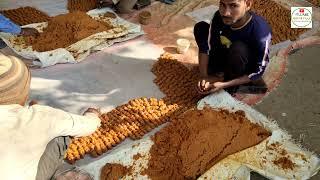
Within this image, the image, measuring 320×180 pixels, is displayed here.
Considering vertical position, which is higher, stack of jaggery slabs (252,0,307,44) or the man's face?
the man's face

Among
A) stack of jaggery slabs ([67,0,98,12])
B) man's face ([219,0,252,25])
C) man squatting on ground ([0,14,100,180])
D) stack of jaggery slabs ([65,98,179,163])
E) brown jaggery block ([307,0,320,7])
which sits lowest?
stack of jaggery slabs ([65,98,179,163])

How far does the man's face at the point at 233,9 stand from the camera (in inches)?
120

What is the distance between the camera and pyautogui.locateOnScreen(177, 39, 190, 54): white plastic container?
4.15m

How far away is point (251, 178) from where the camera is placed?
9.37 ft

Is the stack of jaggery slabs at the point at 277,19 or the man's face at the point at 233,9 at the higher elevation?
the man's face at the point at 233,9

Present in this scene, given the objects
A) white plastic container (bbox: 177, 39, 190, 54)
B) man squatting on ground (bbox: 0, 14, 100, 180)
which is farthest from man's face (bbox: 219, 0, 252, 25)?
man squatting on ground (bbox: 0, 14, 100, 180)

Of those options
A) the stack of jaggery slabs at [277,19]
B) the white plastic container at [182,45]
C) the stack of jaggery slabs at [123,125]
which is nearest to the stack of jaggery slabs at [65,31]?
the white plastic container at [182,45]

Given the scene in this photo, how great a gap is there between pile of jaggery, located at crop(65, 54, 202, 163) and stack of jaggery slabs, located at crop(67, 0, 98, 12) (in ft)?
5.15

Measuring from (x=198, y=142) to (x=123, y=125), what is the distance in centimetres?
70

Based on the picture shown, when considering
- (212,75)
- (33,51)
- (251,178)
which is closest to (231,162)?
(251,178)
